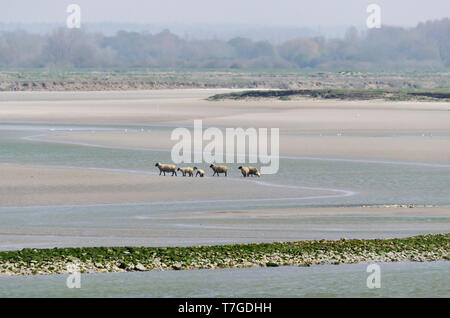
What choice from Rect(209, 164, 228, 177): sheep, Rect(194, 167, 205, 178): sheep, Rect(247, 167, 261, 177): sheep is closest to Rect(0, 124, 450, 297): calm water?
Rect(247, 167, 261, 177): sheep

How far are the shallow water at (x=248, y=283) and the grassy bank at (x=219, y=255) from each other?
214 millimetres

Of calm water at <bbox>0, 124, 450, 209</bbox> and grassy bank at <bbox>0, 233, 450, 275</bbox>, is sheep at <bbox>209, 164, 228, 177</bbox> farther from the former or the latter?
grassy bank at <bbox>0, 233, 450, 275</bbox>

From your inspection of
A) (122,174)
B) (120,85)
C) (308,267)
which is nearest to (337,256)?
(308,267)

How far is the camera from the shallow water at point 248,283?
16812mm

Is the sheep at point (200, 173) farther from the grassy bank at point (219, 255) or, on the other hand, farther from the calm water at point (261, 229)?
the grassy bank at point (219, 255)

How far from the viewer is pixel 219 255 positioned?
18.6 m

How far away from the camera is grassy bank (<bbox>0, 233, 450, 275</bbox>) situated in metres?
17.9

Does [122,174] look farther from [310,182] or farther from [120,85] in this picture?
A: [120,85]

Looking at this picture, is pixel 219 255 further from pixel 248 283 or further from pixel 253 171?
pixel 253 171

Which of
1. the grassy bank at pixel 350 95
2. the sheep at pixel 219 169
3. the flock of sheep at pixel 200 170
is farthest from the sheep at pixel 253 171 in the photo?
the grassy bank at pixel 350 95

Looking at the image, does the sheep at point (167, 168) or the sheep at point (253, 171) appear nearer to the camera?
the sheep at point (253, 171)

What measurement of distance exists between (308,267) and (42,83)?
11027 centimetres

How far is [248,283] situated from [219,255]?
1.40 meters

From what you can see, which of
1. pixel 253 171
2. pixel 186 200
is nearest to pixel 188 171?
pixel 253 171
